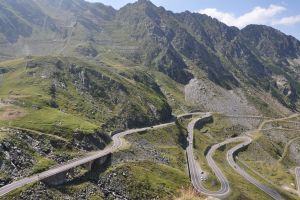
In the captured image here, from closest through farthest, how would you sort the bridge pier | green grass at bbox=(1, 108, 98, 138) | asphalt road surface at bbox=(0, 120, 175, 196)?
asphalt road surface at bbox=(0, 120, 175, 196) → the bridge pier → green grass at bbox=(1, 108, 98, 138)

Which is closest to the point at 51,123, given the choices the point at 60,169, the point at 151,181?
the point at 60,169

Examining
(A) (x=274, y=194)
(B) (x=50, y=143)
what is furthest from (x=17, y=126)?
(A) (x=274, y=194)

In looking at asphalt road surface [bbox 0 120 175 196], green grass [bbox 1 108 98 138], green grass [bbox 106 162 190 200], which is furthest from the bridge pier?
green grass [bbox 1 108 98 138]

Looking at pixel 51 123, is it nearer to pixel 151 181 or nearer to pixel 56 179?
pixel 151 181

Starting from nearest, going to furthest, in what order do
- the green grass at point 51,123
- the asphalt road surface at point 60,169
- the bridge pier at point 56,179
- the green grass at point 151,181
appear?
the asphalt road surface at point 60,169, the bridge pier at point 56,179, the green grass at point 151,181, the green grass at point 51,123

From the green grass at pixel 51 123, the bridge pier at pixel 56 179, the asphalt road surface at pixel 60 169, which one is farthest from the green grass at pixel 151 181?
the green grass at pixel 51 123

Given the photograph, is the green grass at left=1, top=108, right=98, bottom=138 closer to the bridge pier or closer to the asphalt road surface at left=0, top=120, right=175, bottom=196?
the asphalt road surface at left=0, top=120, right=175, bottom=196

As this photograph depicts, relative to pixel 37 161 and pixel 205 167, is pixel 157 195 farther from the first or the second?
pixel 205 167

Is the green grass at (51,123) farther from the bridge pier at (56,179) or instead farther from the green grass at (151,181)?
the bridge pier at (56,179)

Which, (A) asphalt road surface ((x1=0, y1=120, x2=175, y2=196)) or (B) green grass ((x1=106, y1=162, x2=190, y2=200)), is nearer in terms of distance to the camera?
(A) asphalt road surface ((x1=0, y1=120, x2=175, y2=196))
